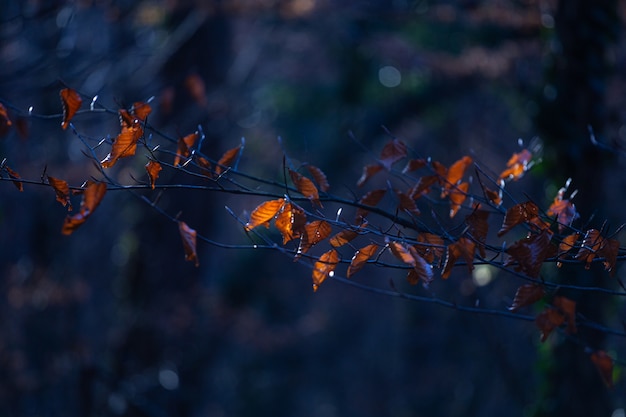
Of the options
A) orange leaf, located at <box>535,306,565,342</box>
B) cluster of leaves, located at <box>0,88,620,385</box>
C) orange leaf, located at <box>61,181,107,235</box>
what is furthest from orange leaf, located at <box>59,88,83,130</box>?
orange leaf, located at <box>535,306,565,342</box>

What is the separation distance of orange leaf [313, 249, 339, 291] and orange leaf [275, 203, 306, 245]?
14 cm

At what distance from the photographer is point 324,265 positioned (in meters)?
2.82

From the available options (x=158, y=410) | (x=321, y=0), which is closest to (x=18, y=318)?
(x=158, y=410)

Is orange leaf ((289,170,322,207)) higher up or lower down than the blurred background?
higher up

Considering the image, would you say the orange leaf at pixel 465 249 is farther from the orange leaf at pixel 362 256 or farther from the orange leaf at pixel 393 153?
the orange leaf at pixel 393 153

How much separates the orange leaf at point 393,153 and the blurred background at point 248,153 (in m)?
0.12

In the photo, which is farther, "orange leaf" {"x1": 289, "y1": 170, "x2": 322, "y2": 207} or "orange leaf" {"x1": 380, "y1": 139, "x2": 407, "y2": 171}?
"orange leaf" {"x1": 380, "y1": 139, "x2": 407, "y2": 171}

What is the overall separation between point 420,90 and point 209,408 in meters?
7.62

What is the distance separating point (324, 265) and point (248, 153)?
1021cm

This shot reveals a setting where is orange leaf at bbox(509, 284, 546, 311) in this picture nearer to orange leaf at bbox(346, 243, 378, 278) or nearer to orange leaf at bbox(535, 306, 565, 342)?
orange leaf at bbox(535, 306, 565, 342)

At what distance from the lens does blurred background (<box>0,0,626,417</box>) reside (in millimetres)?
5672

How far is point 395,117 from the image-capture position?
439 inches

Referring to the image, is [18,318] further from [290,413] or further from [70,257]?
A: [290,413]

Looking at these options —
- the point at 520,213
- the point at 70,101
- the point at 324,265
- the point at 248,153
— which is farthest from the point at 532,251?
the point at 248,153
